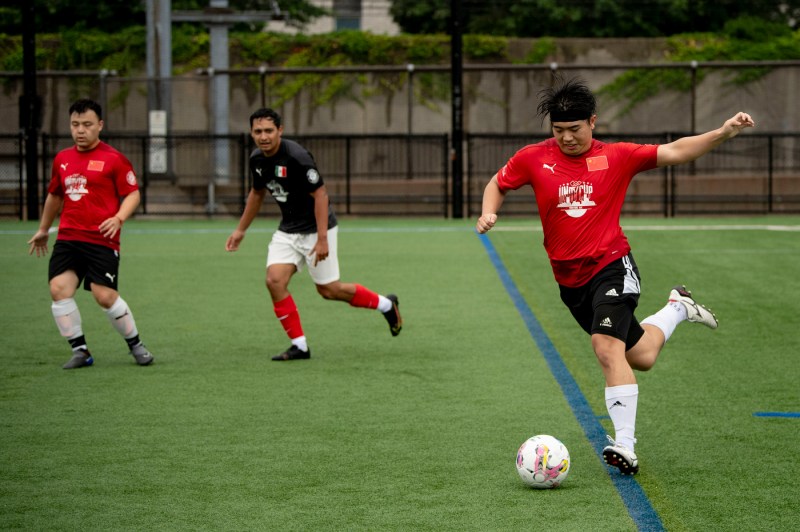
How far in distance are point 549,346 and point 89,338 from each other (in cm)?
396

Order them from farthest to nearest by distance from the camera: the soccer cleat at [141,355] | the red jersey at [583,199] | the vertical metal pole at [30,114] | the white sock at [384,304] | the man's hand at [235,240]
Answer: the vertical metal pole at [30,114], the white sock at [384,304], the man's hand at [235,240], the soccer cleat at [141,355], the red jersey at [583,199]

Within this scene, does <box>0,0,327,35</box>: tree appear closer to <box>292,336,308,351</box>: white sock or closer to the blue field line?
the blue field line

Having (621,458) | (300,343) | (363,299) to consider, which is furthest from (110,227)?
(621,458)

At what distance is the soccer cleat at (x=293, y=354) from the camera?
9.41 meters

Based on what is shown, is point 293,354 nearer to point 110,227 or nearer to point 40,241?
point 110,227

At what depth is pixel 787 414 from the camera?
23.7 ft

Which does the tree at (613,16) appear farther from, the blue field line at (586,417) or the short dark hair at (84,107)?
the short dark hair at (84,107)

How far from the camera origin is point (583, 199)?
20.7 feet

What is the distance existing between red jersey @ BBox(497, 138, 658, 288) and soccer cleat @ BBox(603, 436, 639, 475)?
968 mm

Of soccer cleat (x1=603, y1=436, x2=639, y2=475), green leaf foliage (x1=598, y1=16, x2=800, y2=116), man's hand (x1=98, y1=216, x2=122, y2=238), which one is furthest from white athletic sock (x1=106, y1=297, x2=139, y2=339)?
green leaf foliage (x1=598, y1=16, x2=800, y2=116)

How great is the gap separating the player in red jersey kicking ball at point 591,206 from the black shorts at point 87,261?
363cm

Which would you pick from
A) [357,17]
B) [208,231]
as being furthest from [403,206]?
[357,17]

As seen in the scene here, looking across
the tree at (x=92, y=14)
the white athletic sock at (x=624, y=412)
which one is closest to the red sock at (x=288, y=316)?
the white athletic sock at (x=624, y=412)

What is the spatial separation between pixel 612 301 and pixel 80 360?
15.0 ft
